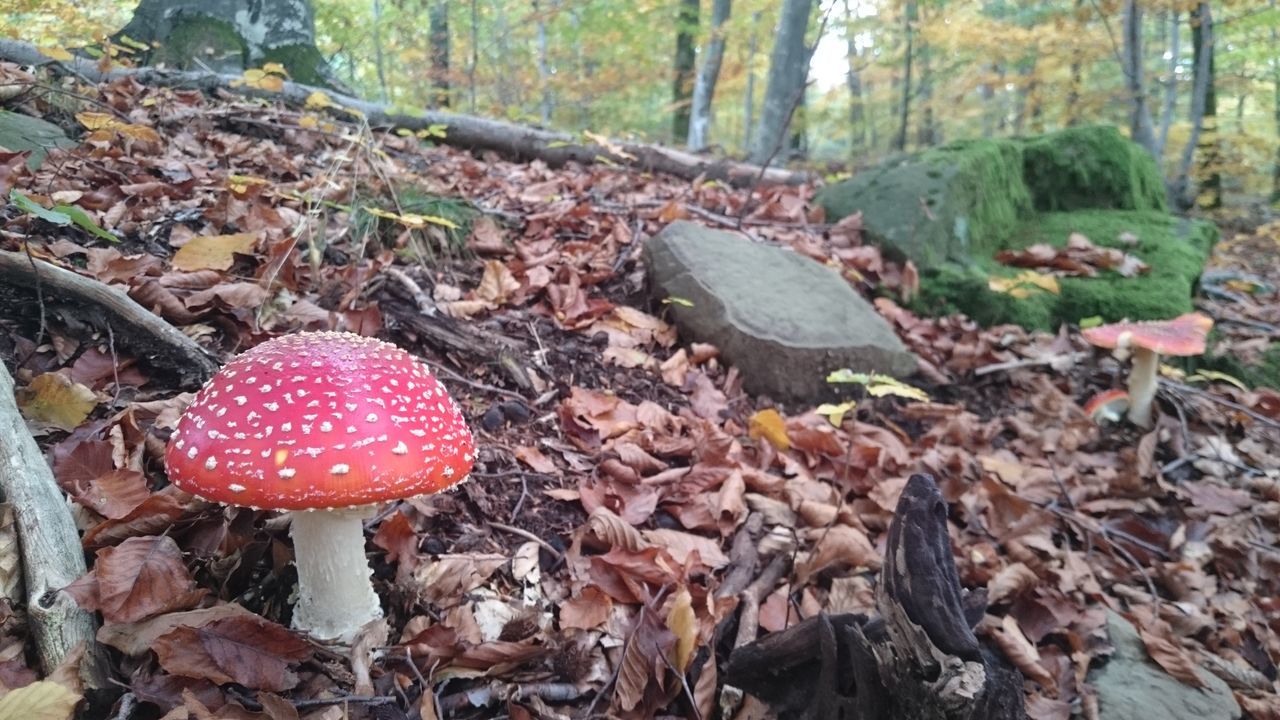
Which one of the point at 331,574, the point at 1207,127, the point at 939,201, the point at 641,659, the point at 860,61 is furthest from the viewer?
the point at 860,61

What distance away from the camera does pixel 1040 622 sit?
2613 millimetres

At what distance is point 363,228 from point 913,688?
10.2 ft

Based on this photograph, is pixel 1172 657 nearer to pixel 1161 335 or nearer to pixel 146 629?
A: pixel 1161 335

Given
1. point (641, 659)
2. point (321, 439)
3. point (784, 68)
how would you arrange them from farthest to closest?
1. point (784, 68)
2. point (641, 659)
3. point (321, 439)

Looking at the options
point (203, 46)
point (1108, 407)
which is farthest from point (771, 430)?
point (203, 46)

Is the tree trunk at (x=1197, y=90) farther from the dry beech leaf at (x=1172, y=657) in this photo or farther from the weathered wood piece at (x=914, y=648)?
the weathered wood piece at (x=914, y=648)

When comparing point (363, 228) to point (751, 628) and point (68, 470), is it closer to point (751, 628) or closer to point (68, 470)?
point (68, 470)

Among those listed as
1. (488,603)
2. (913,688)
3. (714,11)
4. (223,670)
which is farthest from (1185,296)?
(714,11)

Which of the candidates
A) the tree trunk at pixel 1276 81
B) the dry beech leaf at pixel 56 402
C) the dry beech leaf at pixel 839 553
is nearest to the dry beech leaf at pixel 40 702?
the dry beech leaf at pixel 56 402

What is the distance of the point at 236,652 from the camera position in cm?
169

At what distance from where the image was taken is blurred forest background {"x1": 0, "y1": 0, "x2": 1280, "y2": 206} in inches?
392

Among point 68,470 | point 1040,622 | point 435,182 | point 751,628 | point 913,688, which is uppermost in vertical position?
point 435,182

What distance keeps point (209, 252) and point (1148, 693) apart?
3.78 m

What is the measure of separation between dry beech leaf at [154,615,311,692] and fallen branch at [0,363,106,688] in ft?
0.50
